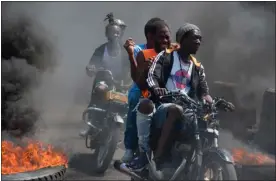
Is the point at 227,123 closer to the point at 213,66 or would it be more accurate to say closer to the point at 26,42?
the point at 213,66

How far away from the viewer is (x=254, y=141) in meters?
11.0

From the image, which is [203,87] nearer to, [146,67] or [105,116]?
[146,67]

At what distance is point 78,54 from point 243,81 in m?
5.36

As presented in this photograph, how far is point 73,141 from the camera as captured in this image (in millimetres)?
10219

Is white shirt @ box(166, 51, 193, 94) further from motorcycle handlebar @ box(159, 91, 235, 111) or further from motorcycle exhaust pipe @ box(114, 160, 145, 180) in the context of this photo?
motorcycle exhaust pipe @ box(114, 160, 145, 180)

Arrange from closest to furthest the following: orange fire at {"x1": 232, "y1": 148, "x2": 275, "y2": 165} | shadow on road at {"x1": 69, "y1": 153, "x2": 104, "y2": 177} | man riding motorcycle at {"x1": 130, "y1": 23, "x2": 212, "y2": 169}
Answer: man riding motorcycle at {"x1": 130, "y1": 23, "x2": 212, "y2": 169}, shadow on road at {"x1": 69, "y1": 153, "x2": 104, "y2": 177}, orange fire at {"x1": 232, "y1": 148, "x2": 275, "y2": 165}

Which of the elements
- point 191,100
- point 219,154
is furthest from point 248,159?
point 191,100

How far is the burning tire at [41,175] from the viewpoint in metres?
5.75

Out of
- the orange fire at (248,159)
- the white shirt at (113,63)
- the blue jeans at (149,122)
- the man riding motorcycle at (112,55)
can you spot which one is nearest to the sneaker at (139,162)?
the blue jeans at (149,122)

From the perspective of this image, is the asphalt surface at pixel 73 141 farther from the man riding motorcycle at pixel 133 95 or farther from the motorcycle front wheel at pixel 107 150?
the man riding motorcycle at pixel 133 95

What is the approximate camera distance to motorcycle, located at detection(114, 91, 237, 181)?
5113mm

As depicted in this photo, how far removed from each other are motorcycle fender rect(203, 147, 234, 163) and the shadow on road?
9.70ft

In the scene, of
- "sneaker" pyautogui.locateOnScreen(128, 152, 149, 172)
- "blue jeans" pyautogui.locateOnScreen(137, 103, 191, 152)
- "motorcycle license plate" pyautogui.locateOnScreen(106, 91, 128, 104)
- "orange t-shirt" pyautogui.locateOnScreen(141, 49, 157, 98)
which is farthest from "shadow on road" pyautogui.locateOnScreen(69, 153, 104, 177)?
"orange t-shirt" pyautogui.locateOnScreen(141, 49, 157, 98)

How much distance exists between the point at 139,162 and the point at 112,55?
122 inches
